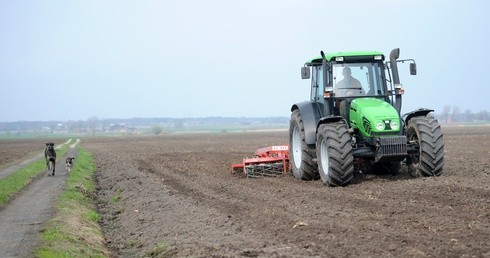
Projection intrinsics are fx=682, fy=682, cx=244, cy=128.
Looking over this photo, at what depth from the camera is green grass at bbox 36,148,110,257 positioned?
9812mm

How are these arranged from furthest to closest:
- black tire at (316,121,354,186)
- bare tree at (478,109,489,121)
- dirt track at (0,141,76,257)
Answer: bare tree at (478,109,489,121), black tire at (316,121,354,186), dirt track at (0,141,76,257)

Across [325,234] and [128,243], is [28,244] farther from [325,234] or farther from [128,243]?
[325,234]

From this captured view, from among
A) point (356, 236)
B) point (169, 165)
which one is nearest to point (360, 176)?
point (356, 236)

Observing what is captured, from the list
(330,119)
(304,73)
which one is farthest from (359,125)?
(304,73)

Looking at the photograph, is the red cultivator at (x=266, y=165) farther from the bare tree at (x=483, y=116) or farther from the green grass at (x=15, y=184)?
the bare tree at (x=483, y=116)

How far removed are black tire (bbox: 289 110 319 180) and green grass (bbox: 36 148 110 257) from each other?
504 cm

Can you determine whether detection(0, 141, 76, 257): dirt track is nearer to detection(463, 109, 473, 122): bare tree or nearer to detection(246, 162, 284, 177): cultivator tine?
detection(246, 162, 284, 177): cultivator tine

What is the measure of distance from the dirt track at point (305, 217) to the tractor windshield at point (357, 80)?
202 centimetres

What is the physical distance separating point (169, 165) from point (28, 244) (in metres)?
15.5

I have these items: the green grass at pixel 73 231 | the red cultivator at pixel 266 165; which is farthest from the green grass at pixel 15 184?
Result: the red cultivator at pixel 266 165

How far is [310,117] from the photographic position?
16234 mm

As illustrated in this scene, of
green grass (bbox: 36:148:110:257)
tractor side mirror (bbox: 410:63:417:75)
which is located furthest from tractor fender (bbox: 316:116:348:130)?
green grass (bbox: 36:148:110:257)

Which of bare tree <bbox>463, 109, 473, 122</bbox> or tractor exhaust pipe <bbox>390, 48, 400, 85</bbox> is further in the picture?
bare tree <bbox>463, 109, 473, 122</bbox>

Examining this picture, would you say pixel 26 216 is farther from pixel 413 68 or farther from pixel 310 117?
pixel 413 68
